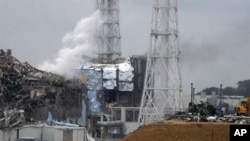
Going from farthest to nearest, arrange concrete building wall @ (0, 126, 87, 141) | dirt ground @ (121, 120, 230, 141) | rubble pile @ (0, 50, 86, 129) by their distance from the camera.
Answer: rubble pile @ (0, 50, 86, 129)
concrete building wall @ (0, 126, 87, 141)
dirt ground @ (121, 120, 230, 141)

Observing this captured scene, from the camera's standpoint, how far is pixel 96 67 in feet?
385

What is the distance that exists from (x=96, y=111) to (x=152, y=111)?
2012cm

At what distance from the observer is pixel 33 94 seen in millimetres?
88062

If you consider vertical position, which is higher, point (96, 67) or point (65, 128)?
point (96, 67)

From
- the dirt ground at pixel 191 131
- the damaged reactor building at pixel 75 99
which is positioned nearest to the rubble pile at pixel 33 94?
the damaged reactor building at pixel 75 99

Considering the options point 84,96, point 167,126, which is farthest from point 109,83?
point 167,126

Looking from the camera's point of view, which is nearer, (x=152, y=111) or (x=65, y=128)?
(x=65, y=128)

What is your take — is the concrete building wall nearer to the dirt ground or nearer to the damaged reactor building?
the damaged reactor building

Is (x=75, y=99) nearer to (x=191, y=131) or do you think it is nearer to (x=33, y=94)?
(x=33, y=94)

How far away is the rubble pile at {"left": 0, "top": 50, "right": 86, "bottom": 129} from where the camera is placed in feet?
276

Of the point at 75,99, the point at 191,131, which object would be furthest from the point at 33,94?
the point at 191,131

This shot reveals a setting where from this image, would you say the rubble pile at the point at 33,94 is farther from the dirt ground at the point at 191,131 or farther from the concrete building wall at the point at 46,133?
the dirt ground at the point at 191,131

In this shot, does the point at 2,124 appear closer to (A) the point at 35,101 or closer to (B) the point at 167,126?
(A) the point at 35,101

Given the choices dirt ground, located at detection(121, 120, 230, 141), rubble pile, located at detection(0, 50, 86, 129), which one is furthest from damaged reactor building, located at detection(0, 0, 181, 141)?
dirt ground, located at detection(121, 120, 230, 141)
